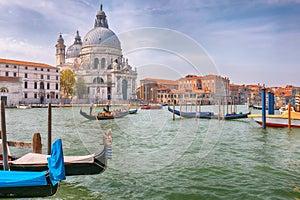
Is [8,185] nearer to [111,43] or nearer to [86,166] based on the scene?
[86,166]

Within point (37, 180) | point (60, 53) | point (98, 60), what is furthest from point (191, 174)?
point (60, 53)

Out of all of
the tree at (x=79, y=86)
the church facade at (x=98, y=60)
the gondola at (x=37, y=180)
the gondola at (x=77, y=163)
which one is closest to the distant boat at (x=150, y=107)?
the church facade at (x=98, y=60)

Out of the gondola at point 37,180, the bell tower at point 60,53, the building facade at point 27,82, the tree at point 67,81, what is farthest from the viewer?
the bell tower at point 60,53

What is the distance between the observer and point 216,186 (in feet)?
11.9

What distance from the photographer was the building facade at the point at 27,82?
27.7 metres

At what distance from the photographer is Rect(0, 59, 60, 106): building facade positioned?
27.7m

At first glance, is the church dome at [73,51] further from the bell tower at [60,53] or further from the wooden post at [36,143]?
the wooden post at [36,143]

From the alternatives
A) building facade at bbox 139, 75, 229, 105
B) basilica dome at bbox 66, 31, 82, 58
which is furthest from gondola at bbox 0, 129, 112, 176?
basilica dome at bbox 66, 31, 82, 58

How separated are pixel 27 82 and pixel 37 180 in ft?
107

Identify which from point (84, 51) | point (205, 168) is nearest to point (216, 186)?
point (205, 168)

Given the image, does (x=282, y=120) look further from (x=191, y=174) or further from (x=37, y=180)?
(x=37, y=180)

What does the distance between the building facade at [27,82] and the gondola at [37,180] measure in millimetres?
27446

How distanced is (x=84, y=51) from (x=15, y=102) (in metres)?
18.8

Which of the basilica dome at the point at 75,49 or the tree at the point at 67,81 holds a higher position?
the basilica dome at the point at 75,49
